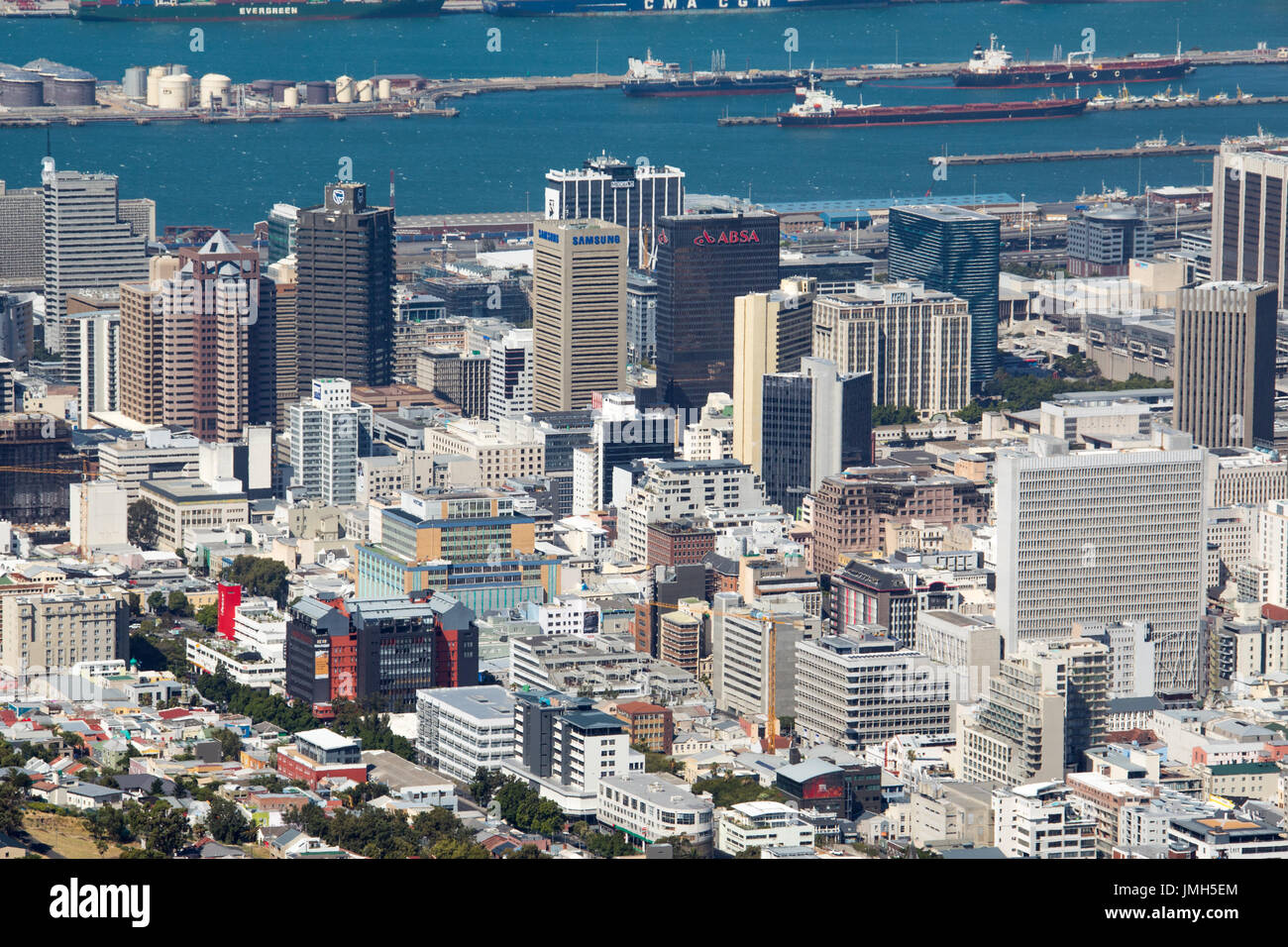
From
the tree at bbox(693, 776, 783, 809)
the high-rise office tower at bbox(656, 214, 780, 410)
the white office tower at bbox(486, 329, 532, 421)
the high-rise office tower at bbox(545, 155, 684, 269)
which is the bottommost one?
the tree at bbox(693, 776, 783, 809)

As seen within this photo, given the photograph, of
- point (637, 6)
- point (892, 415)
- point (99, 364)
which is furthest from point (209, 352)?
point (637, 6)

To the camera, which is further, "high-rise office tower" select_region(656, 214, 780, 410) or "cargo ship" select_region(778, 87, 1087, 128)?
"cargo ship" select_region(778, 87, 1087, 128)

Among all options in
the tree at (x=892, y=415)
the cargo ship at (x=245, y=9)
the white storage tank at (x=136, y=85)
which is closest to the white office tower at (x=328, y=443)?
the tree at (x=892, y=415)

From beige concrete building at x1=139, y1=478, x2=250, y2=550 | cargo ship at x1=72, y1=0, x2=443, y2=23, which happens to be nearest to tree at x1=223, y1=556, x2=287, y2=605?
beige concrete building at x1=139, y1=478, x2=250, y2=550

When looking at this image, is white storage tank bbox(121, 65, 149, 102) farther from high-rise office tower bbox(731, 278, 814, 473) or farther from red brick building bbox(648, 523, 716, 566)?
red brick building bbox(648, 523, 716, 566)

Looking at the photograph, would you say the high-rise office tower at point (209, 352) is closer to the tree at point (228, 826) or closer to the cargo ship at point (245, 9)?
the tree at point (228, 826)
